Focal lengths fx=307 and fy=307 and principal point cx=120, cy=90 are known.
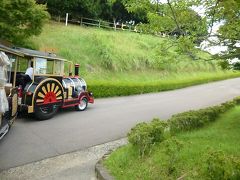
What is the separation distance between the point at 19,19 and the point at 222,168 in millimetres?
14474

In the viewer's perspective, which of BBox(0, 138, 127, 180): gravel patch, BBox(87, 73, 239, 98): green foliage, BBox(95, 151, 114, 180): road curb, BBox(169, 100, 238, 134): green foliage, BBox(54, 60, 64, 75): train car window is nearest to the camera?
BBox(95, 151, 114, 180): road curb

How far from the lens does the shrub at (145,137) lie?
6.91 metres

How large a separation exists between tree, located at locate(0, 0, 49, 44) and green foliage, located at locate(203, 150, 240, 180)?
1341 cm

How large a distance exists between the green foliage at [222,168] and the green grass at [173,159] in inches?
26.6

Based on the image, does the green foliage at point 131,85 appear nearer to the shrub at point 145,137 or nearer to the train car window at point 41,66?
the train car window at point 41,66

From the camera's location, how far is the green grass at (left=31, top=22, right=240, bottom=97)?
22084mm

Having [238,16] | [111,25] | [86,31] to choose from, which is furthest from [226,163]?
[111,25]

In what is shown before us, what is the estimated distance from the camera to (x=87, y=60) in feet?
79.1

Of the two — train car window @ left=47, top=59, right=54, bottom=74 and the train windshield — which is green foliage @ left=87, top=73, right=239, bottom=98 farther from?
train car window @ left=47, top=59, right=54, bottom=74

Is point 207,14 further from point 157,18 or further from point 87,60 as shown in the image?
point 87,60

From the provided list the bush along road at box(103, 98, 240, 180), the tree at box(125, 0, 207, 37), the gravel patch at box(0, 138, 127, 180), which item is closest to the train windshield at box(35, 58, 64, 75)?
the tree at box(125, 0, 207, 37)

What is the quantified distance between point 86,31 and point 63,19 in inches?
273

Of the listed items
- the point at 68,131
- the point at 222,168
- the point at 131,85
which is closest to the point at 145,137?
the point at 222,168

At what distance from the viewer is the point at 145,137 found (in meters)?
6.96
